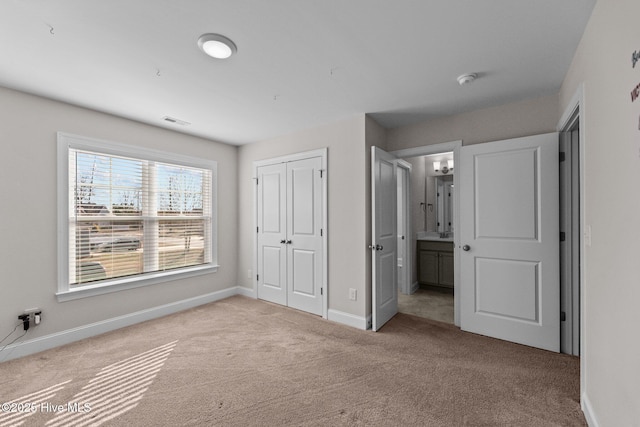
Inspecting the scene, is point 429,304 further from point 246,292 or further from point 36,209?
point 36,209

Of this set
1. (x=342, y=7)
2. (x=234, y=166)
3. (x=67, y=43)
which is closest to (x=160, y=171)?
(x=234, y=166)

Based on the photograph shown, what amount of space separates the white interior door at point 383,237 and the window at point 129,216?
2.52 m

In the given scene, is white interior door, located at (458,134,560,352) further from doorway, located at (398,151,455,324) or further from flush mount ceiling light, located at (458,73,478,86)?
doorway, located at (398,151,455,324)

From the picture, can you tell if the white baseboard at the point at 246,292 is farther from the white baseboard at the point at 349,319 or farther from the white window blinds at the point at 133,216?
the white baseboard at the point at 349,319

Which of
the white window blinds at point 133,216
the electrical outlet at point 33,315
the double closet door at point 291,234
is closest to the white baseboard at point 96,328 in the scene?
the electrical outlet at point 33,315

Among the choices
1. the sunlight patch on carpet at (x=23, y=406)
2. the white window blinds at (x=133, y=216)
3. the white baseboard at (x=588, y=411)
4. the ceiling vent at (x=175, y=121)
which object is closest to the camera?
the white baseboard at (x=588, y=411)

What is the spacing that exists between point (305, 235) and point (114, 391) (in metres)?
2.36

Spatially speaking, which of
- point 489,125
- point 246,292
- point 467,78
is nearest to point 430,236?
point 489,125

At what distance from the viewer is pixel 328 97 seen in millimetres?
2691

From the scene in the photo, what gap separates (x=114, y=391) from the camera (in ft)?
6.48

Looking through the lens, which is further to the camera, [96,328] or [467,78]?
[96,328]

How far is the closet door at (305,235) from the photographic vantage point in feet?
11.5

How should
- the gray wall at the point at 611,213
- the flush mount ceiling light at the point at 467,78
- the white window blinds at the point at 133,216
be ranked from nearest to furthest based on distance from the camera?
the gray wall at the point at 611,213
the flush mount ceiling light at the point at 467,78
the white window blinds at the point at 133,216

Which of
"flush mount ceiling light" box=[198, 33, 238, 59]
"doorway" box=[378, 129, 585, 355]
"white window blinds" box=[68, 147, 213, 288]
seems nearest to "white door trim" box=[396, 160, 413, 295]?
"doorway" box=[378, 129, 585, 355]
